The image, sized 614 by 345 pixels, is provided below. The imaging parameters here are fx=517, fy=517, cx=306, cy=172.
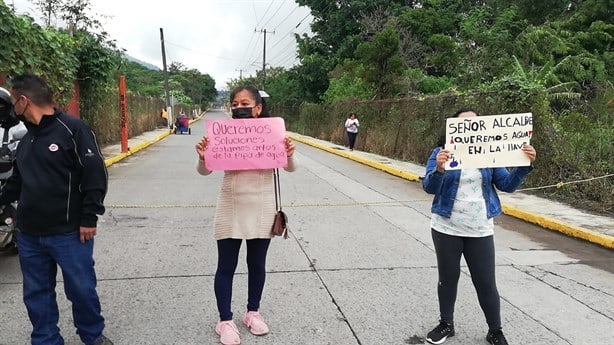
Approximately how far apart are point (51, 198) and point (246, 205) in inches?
48.3

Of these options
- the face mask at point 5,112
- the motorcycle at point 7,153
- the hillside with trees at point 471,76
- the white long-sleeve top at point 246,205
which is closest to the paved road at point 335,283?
the motorcycle at point 7,153

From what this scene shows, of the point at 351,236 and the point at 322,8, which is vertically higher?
the point at 322,8

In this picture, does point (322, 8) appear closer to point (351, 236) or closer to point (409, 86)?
point (409, 86)

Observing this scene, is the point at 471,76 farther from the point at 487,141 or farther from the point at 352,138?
the point at 487,141

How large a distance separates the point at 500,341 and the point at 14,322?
3672 mm

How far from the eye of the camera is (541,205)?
9430 millimetres

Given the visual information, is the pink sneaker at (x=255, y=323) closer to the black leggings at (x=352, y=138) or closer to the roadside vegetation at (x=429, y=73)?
the roadside vegetation at (x=429, y=73)

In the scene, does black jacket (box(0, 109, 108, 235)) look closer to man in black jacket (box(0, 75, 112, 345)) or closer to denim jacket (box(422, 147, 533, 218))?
man in black jacket (box(0, 75, 112, 345))

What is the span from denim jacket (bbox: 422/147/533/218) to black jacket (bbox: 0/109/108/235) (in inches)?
87.2

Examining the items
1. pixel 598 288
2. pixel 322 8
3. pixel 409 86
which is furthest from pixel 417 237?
pixel 322 8

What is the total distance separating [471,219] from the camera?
3541 mm

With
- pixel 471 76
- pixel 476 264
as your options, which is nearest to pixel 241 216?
pixel 476 264

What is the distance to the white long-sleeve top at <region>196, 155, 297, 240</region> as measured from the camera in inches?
141

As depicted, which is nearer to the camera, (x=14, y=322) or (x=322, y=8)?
(x=14, y=322)
